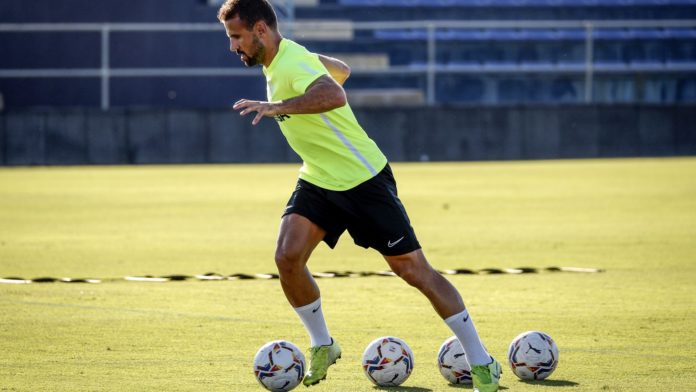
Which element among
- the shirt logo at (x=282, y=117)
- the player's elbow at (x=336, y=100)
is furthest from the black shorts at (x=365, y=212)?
the player's elbow at (x=336, y=100)

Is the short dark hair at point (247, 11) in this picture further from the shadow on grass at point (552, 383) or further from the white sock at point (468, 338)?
the shadow on grass at point (552, 383)

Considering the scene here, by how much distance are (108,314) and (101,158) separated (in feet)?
63.5

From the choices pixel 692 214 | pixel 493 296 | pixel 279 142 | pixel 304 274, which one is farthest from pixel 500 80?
pixel 304 274

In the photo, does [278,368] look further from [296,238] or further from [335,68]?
[335,68]

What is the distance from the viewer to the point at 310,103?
7000 millimetres

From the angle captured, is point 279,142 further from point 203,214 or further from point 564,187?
point 203,214

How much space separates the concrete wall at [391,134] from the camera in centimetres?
2903

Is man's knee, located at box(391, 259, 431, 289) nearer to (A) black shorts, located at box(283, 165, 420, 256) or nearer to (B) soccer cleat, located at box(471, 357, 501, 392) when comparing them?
(A) black shorts, located at box(283, 165, 420, 256)

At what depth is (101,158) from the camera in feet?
96.2

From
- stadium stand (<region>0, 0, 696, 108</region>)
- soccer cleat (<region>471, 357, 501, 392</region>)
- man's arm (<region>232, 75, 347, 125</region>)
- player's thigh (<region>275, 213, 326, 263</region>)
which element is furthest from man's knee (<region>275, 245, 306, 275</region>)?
stadium stand (<region>0, 0, 696, 108</region>)

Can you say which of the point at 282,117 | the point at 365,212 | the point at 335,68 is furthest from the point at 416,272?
the point at 335,68

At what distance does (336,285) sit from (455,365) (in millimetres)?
4879

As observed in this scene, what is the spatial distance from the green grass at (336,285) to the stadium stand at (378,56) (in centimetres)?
797

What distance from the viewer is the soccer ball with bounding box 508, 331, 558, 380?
24.2 ft
